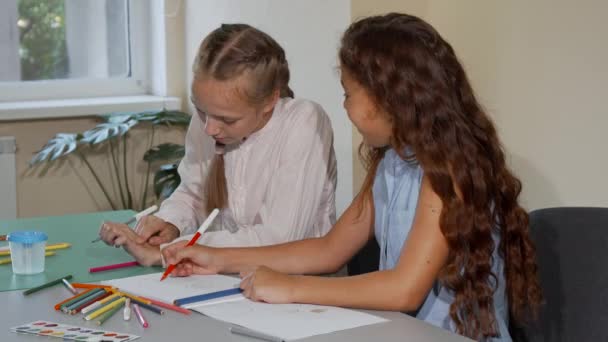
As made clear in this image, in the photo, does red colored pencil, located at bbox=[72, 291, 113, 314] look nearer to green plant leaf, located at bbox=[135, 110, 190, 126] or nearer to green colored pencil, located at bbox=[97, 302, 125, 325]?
green colored pencil, located at bbox=[97, 302, 125, 325]

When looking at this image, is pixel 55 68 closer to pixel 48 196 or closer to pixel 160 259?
pixel 48 196

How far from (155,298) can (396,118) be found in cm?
54

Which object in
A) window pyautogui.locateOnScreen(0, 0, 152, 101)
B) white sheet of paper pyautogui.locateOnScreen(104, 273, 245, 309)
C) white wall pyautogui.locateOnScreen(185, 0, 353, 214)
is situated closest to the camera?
white sheet of paper pyautogui.locateOnScreen(104, 273, 245, 309)

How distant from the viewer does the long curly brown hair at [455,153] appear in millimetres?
1621

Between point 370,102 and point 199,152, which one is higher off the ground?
point 370,102

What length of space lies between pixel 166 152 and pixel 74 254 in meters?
1.71

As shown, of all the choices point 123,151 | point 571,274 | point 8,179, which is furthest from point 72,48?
point 571,274

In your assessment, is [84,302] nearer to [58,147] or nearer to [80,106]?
[58,147]

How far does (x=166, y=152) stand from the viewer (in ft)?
12.0

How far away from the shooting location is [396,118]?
5.47ft

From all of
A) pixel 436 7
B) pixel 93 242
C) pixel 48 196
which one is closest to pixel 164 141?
pixel 48 196

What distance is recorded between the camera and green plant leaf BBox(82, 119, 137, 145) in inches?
138

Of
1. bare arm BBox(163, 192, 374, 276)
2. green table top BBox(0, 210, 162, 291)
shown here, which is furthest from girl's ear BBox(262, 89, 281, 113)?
green table top BBox(0, 210, 162, 291)

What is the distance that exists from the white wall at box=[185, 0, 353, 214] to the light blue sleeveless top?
1007 mm
